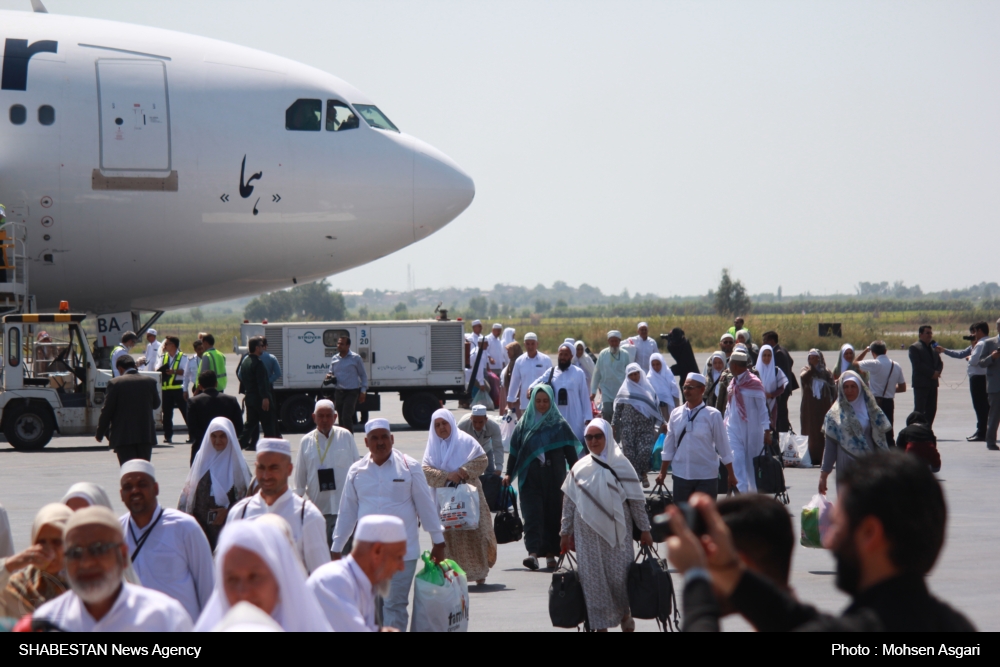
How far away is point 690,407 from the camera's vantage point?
9.33 metres

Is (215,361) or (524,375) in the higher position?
(215,361)

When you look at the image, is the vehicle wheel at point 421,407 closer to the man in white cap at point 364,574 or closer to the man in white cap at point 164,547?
the man in white cap at point 164,547

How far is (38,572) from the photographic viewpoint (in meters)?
4.41

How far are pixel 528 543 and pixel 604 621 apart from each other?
251 cm

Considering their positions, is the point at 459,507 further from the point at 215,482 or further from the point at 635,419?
the point at 635,419

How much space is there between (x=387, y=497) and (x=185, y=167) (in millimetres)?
12451

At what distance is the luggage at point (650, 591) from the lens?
668 cm

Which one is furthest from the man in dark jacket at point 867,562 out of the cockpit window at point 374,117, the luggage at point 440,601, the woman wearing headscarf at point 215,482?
the cockpit window at point 374,117

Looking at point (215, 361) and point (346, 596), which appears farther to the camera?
point (215, 361)

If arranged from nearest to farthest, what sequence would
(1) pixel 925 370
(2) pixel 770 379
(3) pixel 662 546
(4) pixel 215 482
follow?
(4) pixel 215 482, (3) pixel 662 546, (2) pixel 770 379, (1) pixel 925 370

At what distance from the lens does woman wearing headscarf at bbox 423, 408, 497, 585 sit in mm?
8391

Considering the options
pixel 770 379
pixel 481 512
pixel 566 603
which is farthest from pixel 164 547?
pixel 770 379
